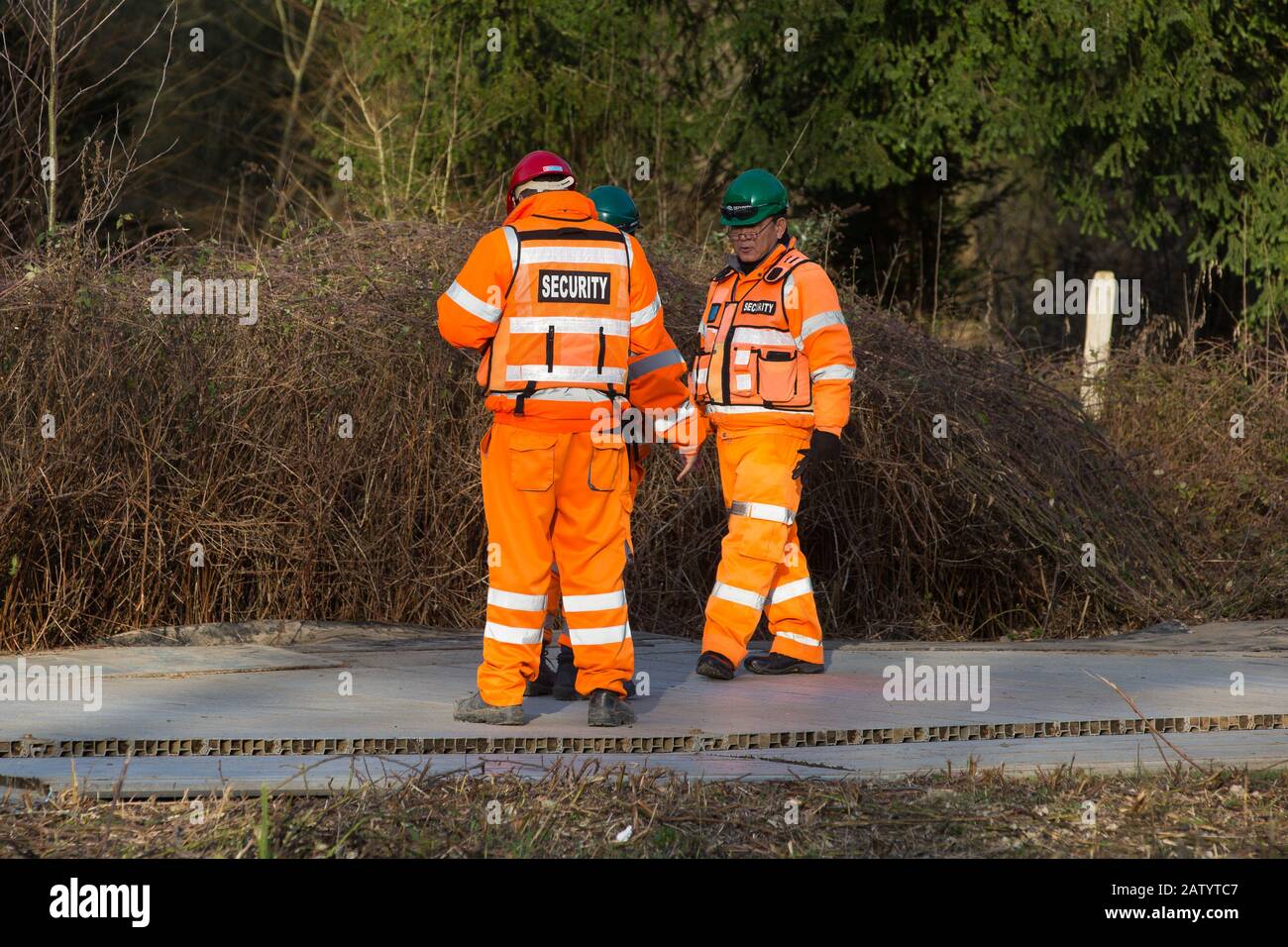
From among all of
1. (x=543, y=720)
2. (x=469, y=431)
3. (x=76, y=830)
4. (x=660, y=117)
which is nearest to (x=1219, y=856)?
(x=543, y=720)

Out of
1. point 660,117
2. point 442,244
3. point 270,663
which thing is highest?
point 660,117

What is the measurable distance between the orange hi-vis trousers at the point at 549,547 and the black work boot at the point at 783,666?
1452mm

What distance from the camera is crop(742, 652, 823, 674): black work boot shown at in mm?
7480

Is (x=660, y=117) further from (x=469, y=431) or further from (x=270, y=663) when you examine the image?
(x=270, y=663)

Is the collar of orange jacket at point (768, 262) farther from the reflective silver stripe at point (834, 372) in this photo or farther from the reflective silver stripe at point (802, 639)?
the reflective silver stripe at point (802, 639)

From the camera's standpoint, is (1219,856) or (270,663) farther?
(270,663)

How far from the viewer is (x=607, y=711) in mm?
6023

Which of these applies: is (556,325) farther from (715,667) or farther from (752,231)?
(715,667)

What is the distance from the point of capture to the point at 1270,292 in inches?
631

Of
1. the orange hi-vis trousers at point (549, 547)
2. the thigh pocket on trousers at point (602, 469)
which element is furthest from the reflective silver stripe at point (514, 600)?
the thigh pocket on trousers at point (602, 469)

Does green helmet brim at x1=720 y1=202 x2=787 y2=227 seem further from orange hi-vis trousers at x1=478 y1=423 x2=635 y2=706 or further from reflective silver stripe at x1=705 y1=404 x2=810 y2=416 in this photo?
orange hi-vis trousers at x1=478 y1=423 x2=635 y2=706

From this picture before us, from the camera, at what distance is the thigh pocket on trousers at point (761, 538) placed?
7172 millimetres

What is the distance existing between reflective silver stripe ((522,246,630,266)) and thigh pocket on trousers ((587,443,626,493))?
66 centimetres
